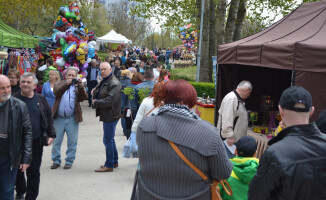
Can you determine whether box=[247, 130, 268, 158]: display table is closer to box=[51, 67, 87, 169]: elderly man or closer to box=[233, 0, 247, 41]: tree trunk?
box=[51, 67, 87, 169]: elderly man

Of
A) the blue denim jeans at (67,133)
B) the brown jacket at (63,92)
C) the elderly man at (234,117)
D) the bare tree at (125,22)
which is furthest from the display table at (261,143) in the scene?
the bare tree at (125,22)

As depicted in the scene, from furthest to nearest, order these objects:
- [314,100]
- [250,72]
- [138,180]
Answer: [250,72], [314,100], [138,180]

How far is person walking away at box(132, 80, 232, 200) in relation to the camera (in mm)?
2482

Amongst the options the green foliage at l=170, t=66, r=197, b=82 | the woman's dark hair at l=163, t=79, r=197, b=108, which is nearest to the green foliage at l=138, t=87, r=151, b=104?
the woman's dark hair at l=163, t=79, r=197, b=108

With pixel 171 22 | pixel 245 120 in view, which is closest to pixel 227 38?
pixel 171 22

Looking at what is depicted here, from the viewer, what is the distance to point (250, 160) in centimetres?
314

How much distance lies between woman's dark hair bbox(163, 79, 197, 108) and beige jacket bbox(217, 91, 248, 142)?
9.95 feet

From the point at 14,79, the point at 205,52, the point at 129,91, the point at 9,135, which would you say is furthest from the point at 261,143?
the point at 205,52

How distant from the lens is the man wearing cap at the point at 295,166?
83.0 inches

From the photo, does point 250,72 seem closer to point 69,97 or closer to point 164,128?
point 69,97

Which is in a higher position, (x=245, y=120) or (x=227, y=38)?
(x=227, y=38)

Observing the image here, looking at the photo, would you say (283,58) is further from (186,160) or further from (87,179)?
(87,179)

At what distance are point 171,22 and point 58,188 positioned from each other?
581 inches

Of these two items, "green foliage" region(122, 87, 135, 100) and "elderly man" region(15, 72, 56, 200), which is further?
"green foliage" region(122, 87, 135, 100)
